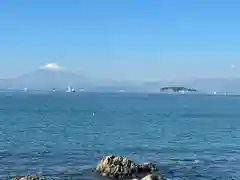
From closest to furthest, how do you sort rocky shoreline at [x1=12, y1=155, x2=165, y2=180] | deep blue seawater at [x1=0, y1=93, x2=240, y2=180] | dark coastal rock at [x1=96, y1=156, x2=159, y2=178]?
1. rocky shoreline at [x1=12, y1=155, x2=165, y2=180]
2. dark coastal rock at [x1=96, y1=156, x2=159, y2=178]
3. deep blue seawater at [x1=0, y1=93, x2=240, y2=180]

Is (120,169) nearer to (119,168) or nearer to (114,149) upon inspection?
(119,168)

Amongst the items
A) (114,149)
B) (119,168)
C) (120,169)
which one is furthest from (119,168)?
(114,149)

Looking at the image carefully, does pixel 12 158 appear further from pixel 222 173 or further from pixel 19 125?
pixel 19 125

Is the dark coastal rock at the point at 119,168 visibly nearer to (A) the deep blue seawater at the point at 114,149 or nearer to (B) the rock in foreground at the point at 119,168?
(B) the rock in foreground at the point at 119,168

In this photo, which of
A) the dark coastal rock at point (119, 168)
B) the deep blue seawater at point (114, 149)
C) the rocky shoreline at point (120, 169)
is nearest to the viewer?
the rocky shoreline at point (120, 169)

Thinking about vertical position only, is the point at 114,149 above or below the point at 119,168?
below

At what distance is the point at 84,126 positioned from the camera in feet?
406

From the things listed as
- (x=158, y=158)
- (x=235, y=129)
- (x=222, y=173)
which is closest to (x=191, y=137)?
(x=235, y=129)

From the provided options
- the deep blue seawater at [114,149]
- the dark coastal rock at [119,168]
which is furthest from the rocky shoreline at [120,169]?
the deep blue seawater at [114,149]

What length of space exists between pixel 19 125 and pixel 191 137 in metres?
47.2

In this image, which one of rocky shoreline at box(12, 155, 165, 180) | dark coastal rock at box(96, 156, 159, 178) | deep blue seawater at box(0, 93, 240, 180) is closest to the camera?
rocky shoreline at box(12, 155, 165, 180)

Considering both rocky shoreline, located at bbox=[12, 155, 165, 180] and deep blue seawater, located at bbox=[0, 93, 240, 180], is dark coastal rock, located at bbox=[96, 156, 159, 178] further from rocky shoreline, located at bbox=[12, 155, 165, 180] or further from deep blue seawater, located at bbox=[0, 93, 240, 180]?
deep blue seawater, located at bbox=[0, 93, 240, 180]

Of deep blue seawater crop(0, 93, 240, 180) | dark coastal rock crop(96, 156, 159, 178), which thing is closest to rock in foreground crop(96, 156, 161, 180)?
dark coastal rock crop(96, 156, 159, 178)

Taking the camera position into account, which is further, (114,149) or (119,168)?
(114,149)
